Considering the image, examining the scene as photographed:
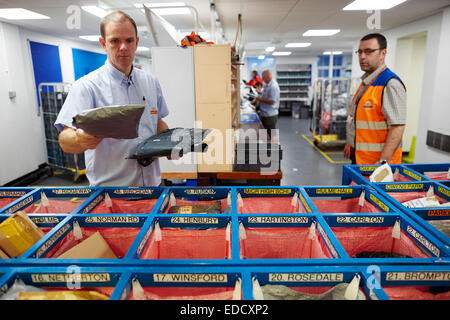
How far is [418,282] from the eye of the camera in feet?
3.15

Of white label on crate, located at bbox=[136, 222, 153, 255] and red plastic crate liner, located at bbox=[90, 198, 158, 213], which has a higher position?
white label on crate, located at bbox=[136, 222, 153, 255]

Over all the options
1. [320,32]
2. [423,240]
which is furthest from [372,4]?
[423,240]

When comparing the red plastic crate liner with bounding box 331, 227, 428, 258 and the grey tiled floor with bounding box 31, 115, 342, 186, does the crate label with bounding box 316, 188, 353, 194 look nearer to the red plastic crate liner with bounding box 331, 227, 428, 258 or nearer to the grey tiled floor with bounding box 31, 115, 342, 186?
the red plastic crate liner with bounding box 331, 227, 428, 258

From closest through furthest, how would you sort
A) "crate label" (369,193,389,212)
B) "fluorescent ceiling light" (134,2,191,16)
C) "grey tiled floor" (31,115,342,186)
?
"crate label" (369,193,389,212) → "fluorescent ceiling light" (134,2,191,16) → "grey tiled floor" (31,115,342,186)

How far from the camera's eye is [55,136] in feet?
20.3

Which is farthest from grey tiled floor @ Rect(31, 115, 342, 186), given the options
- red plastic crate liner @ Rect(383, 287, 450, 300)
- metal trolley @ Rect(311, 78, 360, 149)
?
red plastic crate liner @ Rect(383, 287, 450, 300)

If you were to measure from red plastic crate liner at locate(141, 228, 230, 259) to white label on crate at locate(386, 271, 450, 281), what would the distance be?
68cm

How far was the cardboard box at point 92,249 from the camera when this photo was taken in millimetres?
1214

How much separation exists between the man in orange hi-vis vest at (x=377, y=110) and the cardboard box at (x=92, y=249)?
7.62 ft

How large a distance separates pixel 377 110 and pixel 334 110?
6226 millimetres

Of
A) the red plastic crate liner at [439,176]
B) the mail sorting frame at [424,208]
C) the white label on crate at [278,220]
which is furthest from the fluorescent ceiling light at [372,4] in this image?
the white label on crate at [278,220]

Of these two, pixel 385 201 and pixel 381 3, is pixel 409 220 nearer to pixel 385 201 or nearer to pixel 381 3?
pixel 385 201

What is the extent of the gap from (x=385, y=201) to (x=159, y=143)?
1.25 metres

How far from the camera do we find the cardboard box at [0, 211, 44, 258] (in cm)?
118
